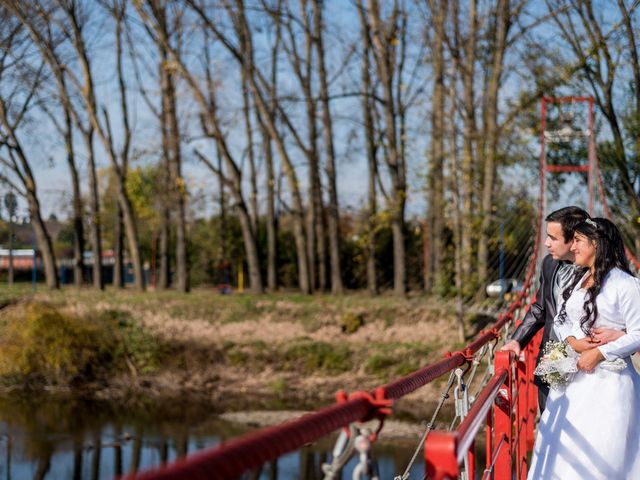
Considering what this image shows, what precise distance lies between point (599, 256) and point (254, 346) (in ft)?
52.0

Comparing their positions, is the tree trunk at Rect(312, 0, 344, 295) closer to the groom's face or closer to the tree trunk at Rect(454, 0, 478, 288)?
the tree trunk at Rect(454, 0, 478, 288)

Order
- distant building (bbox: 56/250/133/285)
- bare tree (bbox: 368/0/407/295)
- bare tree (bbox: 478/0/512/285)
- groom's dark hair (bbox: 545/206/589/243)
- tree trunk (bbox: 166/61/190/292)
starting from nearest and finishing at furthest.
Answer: groom's dark hair (bbox: 545/206/589/243) < bare tree (bbox: 478/0/512/285) < bare tree (bbox: 368/0/407/295) < tree trunk (bbox: 166/61/190/292) < distant building (bbox: 56/250/133/285)

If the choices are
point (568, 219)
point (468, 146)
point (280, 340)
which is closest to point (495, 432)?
point (568, 219)

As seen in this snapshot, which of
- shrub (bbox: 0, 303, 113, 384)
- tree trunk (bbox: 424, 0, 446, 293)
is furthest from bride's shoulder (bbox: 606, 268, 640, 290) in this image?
shrub (bbox: 0, 303, 113, 384)

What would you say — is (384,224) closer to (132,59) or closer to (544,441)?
(132,59)

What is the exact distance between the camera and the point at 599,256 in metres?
3.47

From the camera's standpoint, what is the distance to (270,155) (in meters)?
27.5

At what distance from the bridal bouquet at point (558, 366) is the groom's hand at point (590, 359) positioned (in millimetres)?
37

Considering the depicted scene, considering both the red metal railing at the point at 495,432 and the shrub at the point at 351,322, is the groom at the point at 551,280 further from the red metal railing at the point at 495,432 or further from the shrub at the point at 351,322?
the shrub at the point at 351,322

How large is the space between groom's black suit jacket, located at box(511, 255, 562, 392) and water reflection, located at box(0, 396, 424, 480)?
8.89 m

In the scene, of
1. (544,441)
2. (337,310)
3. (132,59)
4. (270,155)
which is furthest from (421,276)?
(544,441)

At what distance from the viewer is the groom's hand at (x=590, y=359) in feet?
11.2

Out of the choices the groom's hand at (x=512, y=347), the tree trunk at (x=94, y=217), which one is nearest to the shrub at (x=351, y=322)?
the tree trunk at (x=94, y=217)

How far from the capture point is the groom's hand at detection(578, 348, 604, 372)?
3.42 m
